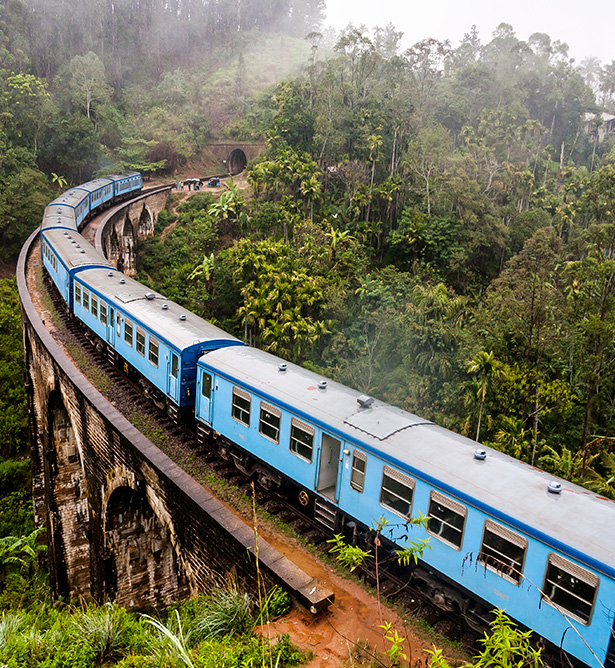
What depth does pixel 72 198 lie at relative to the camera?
97.8 feet

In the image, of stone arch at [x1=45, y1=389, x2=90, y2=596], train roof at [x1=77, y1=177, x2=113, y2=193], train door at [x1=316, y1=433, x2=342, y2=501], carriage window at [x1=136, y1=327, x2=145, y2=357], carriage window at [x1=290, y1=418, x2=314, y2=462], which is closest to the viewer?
train door at [x1=316, y1=433, x2=342, y2=501]

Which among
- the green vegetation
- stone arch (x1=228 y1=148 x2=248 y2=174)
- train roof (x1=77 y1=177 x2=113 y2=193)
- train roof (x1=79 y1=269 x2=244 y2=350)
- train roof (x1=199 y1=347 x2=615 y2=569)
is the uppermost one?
stone arch (x1=228 y1=148 x2=248 y2=174)

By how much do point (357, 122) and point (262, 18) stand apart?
61222 millimetres

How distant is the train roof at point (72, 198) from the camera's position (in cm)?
2856

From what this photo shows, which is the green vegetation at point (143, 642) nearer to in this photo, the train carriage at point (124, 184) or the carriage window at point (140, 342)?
the carriage window at point (140, 342)

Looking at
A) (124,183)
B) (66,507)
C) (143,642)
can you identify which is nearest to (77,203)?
(124,183)

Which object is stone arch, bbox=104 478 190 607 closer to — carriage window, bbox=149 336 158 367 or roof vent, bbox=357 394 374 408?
carriage window, bbox=149 336 158 367

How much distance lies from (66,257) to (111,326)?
16.9 ft

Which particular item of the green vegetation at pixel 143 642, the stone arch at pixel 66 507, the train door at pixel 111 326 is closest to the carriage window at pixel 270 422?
the green vegetation at pixel 143 642

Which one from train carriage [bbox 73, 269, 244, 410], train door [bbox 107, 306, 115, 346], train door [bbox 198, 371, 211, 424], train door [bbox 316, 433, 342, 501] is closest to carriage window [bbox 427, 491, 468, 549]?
train door [bbox 316, 433, 342, 501]

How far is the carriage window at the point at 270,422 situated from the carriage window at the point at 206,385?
1.62 meters

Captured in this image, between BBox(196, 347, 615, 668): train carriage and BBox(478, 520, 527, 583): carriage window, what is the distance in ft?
0.04

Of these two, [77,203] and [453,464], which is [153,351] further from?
[77,203]

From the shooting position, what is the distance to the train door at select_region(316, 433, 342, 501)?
8578 millimetres
